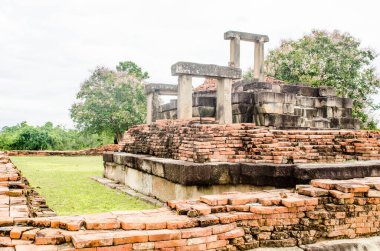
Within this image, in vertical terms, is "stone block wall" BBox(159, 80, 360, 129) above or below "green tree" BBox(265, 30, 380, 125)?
below

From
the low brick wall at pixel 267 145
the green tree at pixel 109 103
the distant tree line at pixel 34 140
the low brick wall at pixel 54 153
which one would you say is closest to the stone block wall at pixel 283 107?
the low brick wall at pixel 267 145

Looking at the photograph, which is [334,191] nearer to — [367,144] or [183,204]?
[183,204]

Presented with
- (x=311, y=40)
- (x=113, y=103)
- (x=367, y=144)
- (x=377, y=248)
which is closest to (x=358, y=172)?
(x=367, y=144)

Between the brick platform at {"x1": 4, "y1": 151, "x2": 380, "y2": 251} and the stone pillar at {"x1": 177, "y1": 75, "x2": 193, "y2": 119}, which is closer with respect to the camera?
the brick platform at {"x1": 4, "y1": 151, "x2": 380, "y2": 251}

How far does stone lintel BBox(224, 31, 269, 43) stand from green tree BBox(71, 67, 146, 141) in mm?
12840

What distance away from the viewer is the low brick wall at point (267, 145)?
5660 millimetres

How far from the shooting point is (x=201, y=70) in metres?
8.94

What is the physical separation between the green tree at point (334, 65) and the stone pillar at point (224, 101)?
9.40 meters

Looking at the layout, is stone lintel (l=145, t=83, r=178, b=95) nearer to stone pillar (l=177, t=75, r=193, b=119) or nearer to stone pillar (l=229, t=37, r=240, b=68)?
stone pillar (l=229, t=37, r=240, b=68)

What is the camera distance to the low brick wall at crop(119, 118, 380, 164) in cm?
566

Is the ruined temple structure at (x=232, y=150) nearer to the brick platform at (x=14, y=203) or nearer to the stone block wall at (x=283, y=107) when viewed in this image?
the stone block wall at (x=283, y=107)

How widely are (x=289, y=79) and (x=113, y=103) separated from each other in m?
11.3

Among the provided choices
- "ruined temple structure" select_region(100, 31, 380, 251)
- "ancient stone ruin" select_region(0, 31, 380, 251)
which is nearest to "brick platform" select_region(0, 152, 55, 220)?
"ancient stone ruin" select_region(0, 31, 380, 251)

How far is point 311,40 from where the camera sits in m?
18.8
